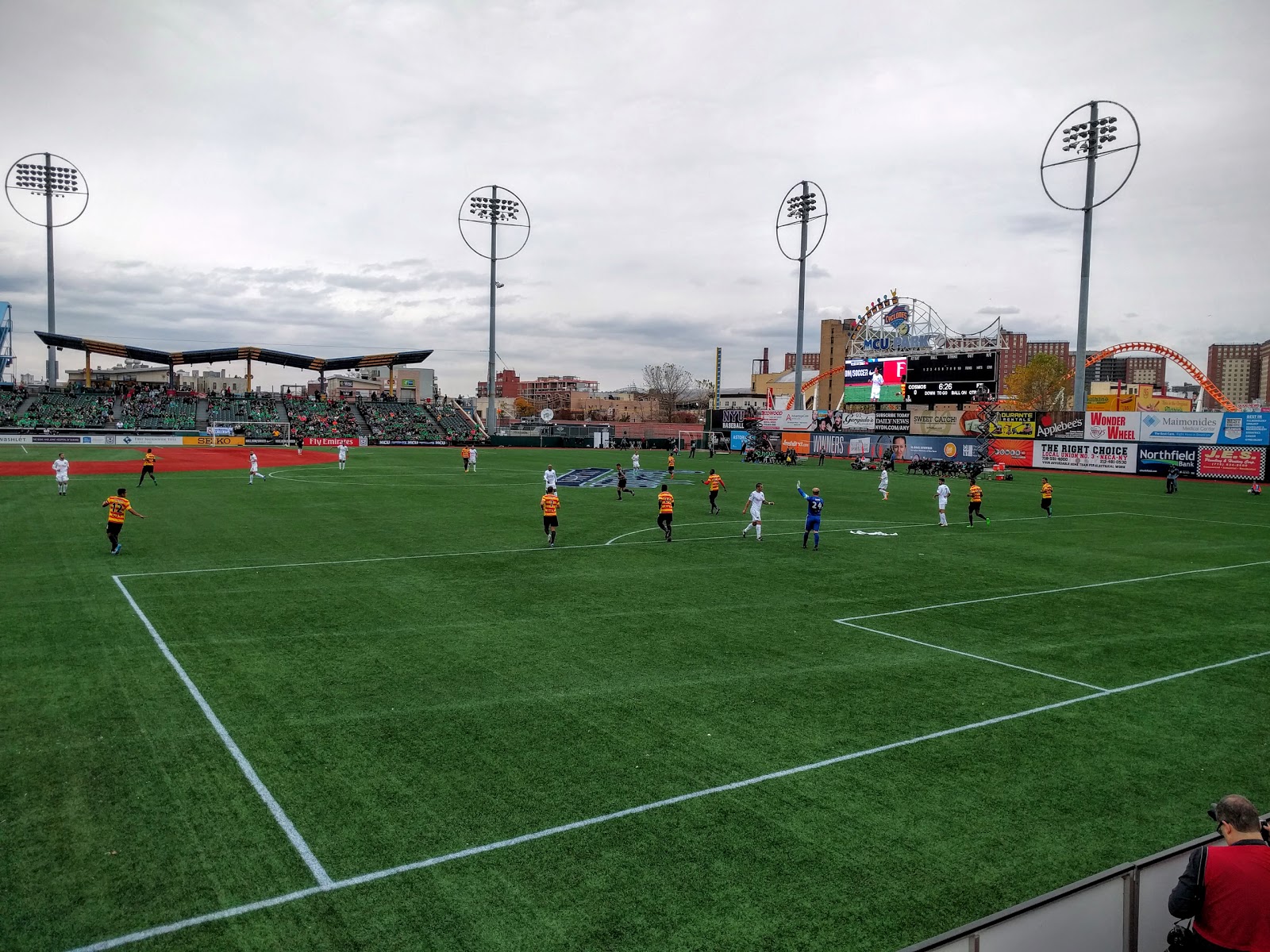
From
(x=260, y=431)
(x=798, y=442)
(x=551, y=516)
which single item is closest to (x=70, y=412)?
(x=260, y=431)

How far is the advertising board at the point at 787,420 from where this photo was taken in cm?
7500

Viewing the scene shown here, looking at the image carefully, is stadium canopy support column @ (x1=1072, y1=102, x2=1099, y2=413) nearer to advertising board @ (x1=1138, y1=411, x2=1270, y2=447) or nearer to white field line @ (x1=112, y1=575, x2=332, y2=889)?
advertising board @ (x1=1138, y1=411, x2=1270, y2=447)

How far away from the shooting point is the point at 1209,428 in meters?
51.4

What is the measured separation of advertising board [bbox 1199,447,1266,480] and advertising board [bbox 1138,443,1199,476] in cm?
46

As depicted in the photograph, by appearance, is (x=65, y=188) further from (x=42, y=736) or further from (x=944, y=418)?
(x=42, y=736)

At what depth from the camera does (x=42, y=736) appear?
9.05 meters

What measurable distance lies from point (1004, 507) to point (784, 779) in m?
30.3

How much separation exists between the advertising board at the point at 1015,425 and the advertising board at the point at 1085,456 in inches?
46.6

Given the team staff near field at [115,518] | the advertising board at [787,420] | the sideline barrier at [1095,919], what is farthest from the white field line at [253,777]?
the advertising board at [787,420]

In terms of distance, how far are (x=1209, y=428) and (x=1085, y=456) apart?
25.6 ft

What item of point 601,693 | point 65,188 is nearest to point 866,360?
point 601,693

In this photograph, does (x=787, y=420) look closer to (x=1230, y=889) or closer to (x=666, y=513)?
(x=666, y=513)

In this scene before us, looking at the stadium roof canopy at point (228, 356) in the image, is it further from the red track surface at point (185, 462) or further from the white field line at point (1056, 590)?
the white field line at point (1056, 590)

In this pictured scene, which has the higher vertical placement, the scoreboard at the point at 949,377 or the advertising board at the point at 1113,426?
the scoreboard at the point at 949,377
